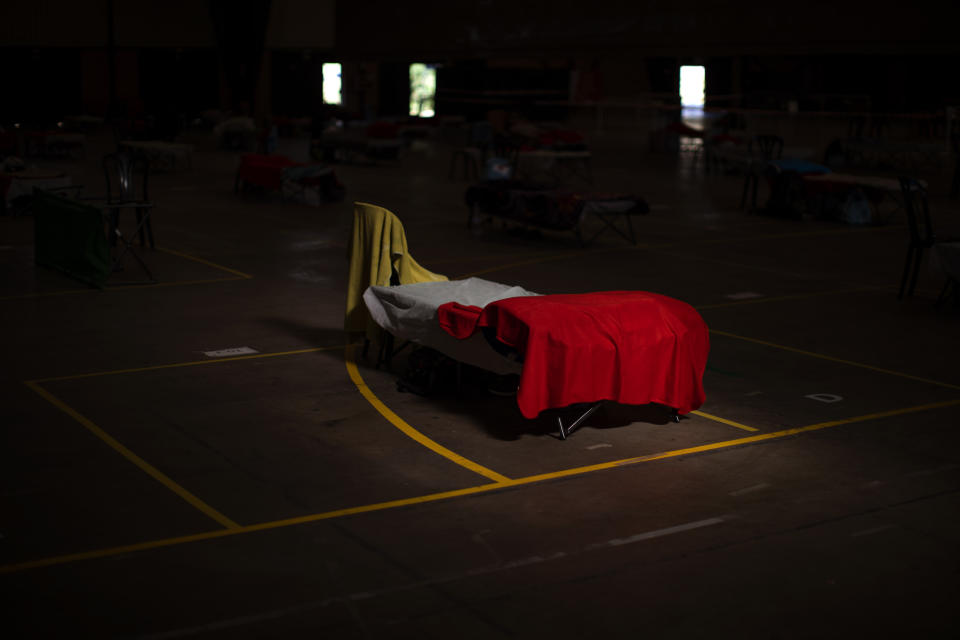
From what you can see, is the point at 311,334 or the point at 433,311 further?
the point at 311,334

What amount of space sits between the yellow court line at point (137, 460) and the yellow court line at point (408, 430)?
5.10 feet

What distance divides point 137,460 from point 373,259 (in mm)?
2913

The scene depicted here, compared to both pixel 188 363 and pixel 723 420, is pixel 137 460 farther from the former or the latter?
pixel 723 420

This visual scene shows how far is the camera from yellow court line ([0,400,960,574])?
5.36 meters

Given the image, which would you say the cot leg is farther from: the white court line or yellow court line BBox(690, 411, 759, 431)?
the white court line

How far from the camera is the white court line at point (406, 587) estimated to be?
4660 millimetres

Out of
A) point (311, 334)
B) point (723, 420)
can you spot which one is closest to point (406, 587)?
point (723, 420)

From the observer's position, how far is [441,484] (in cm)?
646

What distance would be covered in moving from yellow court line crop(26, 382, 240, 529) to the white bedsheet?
2256 millimetres

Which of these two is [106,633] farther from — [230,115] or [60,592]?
[230,115]

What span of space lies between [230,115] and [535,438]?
34186 mm

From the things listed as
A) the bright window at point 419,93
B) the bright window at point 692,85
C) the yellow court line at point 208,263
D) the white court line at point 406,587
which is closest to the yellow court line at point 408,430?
the white court line at point 406,587

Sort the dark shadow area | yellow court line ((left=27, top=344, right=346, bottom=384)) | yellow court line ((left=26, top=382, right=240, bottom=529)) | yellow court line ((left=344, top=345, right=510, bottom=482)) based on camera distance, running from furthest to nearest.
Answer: the dark shadow area < yellow court line ((left=27, top=344, right=346, bottom=384)) < yellow court line ((left=344, top=345, right=510, bottom=482)) < yellow court line ((left=26, top=382, right=240, bottom=529))

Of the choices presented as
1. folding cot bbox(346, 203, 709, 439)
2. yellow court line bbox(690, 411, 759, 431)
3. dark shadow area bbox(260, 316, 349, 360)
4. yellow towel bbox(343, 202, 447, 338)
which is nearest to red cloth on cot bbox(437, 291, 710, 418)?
folding cot bbox(346, 203, 709, 439)
